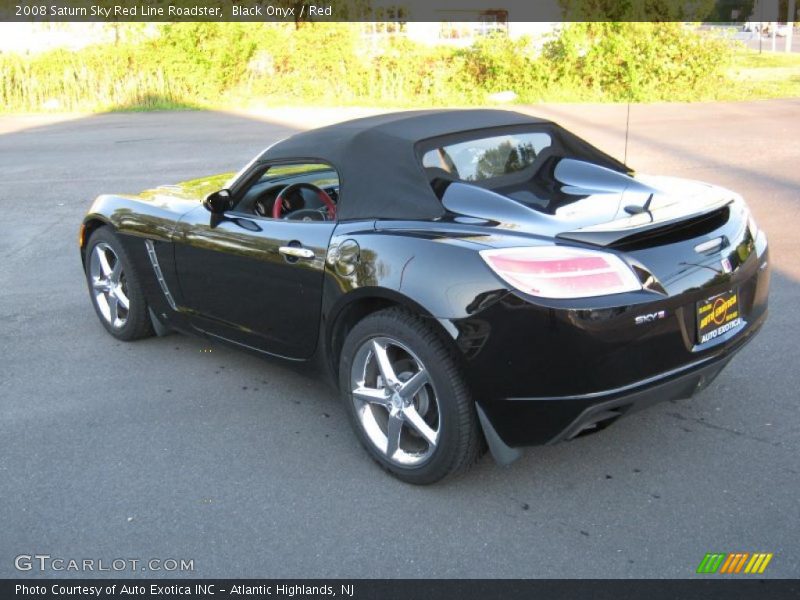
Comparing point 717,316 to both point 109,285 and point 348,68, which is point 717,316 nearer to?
point 109,285

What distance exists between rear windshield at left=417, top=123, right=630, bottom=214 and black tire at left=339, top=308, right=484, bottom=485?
2.15 feet

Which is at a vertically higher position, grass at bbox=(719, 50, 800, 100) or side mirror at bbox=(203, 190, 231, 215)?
grass at bbox=(719, 50, 800, 100)

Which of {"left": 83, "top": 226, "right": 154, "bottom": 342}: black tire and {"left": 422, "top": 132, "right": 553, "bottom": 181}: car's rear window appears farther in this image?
{"left": 83, "top": 226, "right": 154, "bottom": 342}: black tire

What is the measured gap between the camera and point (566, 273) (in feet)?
10.3

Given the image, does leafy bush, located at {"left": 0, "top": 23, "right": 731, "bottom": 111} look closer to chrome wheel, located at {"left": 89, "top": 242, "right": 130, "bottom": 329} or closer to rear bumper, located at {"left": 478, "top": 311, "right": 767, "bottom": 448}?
chrome wheel, located at {"left": 89, "top": 242, "right": 130, "bottom": 329}

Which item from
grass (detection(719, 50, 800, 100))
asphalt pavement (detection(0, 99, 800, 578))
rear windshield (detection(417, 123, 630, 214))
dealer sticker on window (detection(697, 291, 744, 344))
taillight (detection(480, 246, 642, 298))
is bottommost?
asphalt pavement (detection(0, 99, 800, 578))

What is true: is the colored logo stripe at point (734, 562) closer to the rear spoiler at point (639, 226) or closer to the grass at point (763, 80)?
the rear spoiler at point (639, 226)

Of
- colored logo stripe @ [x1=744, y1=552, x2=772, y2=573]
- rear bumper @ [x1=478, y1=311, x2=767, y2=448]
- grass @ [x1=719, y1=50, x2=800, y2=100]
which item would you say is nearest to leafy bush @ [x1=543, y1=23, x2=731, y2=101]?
grass @ [x1=719, y1=50, x2=800, y2=100]

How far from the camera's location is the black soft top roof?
12.3ft

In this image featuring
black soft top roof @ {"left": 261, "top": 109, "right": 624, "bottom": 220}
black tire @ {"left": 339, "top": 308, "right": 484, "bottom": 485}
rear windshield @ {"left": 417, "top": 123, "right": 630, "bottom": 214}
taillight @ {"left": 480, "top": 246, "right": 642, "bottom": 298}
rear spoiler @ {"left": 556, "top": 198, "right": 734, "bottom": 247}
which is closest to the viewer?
taillight @ {"left": 480, "top": 246, "right": 642, "bottom": 298}

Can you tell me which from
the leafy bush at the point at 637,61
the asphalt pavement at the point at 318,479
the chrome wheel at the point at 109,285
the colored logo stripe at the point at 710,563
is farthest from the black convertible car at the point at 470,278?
the leafy bush at the point at 637,61

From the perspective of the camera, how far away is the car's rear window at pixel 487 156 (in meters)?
3.94
